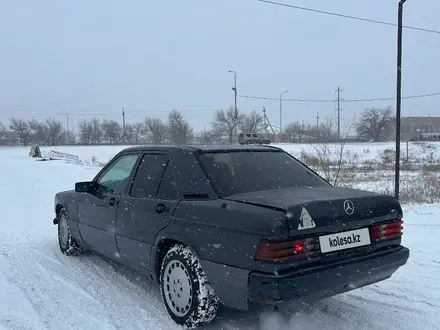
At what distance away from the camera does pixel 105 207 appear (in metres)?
4.80

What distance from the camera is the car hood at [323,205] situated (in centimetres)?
303

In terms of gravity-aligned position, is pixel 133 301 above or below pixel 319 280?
below

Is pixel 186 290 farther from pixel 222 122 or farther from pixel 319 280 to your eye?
pixel 222 122

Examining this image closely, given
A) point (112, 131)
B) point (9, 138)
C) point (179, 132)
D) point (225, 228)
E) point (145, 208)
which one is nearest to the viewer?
point (225, 228)

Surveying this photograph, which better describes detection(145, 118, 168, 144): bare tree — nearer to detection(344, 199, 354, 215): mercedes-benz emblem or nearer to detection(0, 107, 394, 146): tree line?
detection(0, 107, 394, 146): tree line

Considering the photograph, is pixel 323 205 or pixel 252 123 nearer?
pixel 323 205

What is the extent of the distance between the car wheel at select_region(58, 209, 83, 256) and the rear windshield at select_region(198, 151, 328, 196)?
114 inches

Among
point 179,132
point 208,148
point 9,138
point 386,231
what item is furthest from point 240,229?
point 9,138

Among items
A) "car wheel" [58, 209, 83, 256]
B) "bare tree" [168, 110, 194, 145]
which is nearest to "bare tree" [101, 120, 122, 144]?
"bare tree" [168, 110, 194, 145]

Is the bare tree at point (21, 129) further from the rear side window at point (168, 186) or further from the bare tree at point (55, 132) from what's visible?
the rear side window at point (168, 186)

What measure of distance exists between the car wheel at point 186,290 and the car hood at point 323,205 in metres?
0.68

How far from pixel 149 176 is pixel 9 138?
3949 inches

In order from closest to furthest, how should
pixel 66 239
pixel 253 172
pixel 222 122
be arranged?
pixel 253 172 → pixel 66 239 → pixel 222 122

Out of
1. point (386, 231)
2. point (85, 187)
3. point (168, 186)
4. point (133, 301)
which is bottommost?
point (133, 301)
